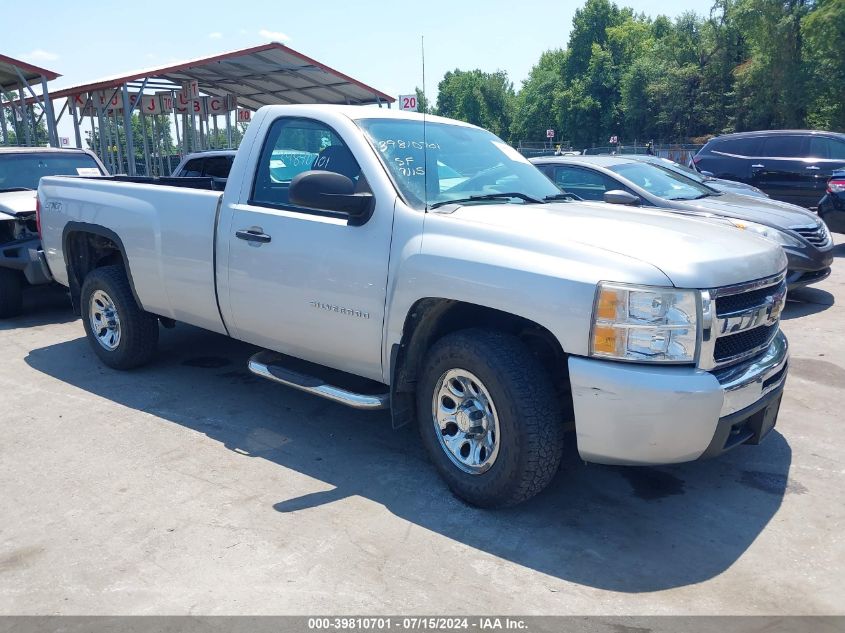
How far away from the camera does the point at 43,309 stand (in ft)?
28.0

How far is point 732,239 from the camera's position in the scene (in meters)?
3.66

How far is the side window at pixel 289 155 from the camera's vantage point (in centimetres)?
430

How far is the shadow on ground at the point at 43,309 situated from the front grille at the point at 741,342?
6979mm

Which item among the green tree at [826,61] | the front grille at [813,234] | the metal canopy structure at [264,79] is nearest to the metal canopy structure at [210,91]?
the metal canopy structure at [264,79]

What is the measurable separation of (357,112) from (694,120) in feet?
181

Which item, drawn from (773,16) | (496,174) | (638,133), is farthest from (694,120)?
(496,174)

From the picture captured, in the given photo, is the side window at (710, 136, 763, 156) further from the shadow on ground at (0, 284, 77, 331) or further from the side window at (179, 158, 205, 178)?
the shadow on ground at (0, 284, 77, 331)

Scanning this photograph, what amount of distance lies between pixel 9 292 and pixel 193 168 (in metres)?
2.77

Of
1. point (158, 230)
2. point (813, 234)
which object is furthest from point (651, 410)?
point (813, 234)

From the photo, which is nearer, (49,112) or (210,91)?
(49,112)

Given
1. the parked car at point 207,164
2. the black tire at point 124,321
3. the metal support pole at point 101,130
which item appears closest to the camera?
the black tire at point 124,321

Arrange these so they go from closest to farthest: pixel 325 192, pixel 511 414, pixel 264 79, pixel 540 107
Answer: pixel 511 414, pixel 325 192, pixel 264 79, pixel 540 107

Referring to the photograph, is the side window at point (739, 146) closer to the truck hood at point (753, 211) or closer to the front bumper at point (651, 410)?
the truck hood at point (753, 211)

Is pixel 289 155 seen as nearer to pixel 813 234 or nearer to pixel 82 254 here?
pixel 82 254
